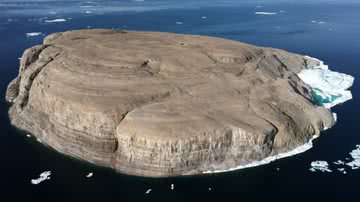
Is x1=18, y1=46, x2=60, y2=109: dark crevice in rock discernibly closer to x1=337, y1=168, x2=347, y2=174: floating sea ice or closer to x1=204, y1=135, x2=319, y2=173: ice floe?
x1=204, y1=135, x2=319, y2=173: ice floe

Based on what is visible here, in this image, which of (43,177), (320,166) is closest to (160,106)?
(43,177)

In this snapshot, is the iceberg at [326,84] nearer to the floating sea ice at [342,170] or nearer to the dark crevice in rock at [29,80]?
the floating sea ice at [342,170]

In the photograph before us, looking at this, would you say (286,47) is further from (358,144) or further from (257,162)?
(257,162)

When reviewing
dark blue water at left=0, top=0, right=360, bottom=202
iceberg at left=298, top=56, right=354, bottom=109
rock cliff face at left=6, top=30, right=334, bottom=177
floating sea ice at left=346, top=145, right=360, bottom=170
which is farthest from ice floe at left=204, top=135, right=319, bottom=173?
iceberg at left=298, top=56, right=354, bottom=109

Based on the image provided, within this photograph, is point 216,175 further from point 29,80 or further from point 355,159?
point 29,80

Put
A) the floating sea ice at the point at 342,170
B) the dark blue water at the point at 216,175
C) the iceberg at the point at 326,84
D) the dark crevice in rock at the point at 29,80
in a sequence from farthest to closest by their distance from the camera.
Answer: the iceberg at the point at 326,84 < the dark crevice in rock at the point at 29,80 < the floating sea ice at the point at 342,170 < the dark blue water at the point at 216,175

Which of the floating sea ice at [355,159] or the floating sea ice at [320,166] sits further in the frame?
the floating sea ice at [355,159]

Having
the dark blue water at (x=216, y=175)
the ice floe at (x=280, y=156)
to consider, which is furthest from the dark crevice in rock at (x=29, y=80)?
the ice floe at (x=280, y=156)
